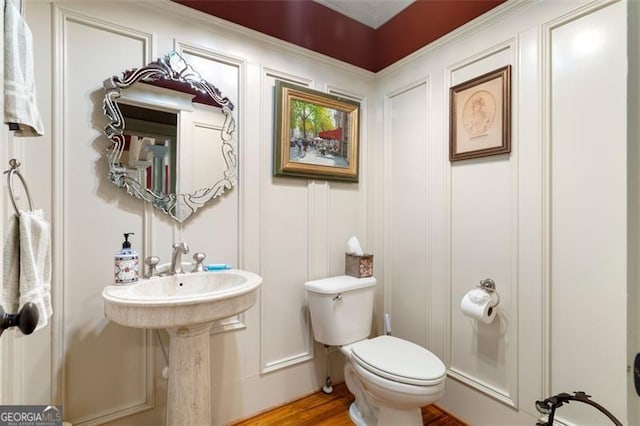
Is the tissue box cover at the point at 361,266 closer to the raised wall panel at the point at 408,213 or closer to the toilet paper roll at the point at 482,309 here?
the raised wall panel at the point at 408,213

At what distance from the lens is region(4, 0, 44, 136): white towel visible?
672 millimetres

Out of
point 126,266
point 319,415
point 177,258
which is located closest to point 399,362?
point 319,415

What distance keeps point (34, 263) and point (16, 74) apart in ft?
1.46

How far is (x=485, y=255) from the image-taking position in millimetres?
1655

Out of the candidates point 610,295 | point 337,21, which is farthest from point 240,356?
point 337,21

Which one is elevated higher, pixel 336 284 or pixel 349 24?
pixel 349 24

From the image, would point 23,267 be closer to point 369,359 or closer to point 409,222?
point 369,359

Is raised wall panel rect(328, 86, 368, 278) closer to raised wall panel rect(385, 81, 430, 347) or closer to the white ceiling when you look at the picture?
raised wall panel rect(385, 81, 430, 347)

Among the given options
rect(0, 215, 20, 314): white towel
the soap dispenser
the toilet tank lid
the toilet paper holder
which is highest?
rect(0, 215, 20, 314): white towel

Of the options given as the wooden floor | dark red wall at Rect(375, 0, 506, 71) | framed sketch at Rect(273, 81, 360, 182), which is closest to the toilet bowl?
the wooden floor

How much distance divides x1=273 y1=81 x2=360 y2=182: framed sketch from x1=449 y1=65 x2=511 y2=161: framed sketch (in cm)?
65

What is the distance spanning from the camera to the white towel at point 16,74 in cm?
67

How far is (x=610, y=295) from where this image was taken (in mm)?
1239

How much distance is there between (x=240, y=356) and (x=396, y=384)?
2.87 ft
